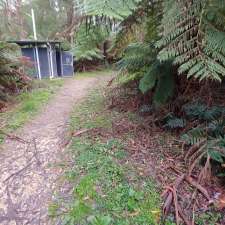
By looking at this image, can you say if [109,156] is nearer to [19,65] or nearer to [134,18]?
[134,18]

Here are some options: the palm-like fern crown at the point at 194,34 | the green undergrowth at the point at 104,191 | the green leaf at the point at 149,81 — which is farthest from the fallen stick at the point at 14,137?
the palm-like fern crown at the point at 194,34

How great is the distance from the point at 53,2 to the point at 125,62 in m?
15.6

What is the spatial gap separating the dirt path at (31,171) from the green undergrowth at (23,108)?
8.9 inches

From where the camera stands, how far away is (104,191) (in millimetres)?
2941

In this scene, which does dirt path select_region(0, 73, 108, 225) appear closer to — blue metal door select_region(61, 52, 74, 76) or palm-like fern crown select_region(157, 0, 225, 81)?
palm-like fern crown select_region(157, 0, 225, 81)

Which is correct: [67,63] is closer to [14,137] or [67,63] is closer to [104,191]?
[14,137]

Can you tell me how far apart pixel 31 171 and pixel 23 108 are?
2.79 metres

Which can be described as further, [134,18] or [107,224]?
[134,18]

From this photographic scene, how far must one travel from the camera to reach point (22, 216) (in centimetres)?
272

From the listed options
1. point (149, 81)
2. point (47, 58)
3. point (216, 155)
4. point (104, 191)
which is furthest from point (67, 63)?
point (104, 191)

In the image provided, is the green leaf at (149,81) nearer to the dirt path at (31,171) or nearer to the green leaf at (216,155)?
the dirt path at (31,171)

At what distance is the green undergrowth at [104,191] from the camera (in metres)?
2.67

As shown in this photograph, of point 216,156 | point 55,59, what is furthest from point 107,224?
point 55,59

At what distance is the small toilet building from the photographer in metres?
11.0
